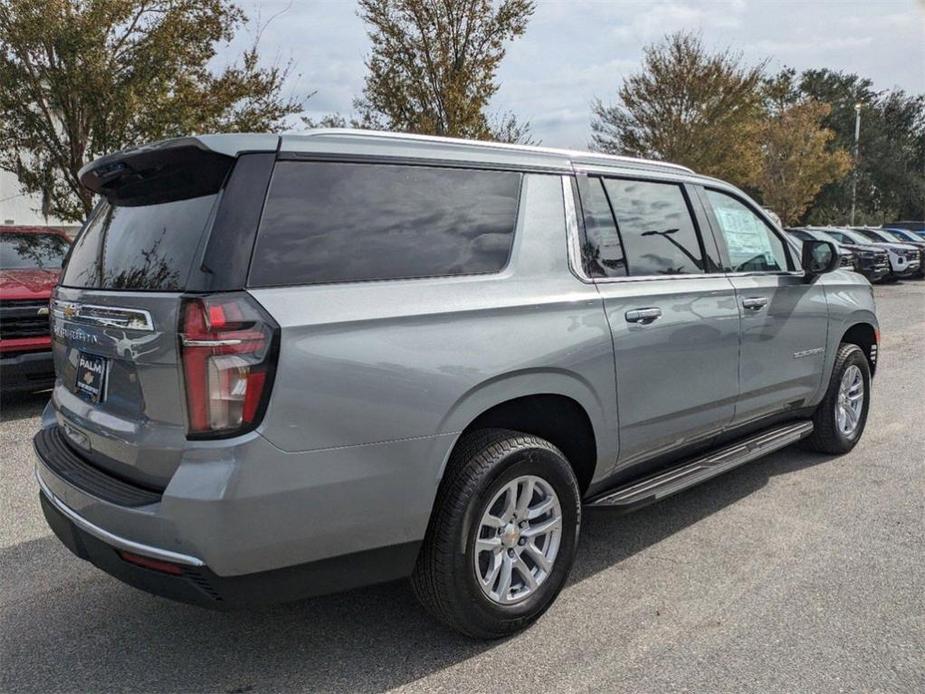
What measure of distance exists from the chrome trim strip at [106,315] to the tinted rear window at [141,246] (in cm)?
9

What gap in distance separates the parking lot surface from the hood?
309 centimetres

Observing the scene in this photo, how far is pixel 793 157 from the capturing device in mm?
30844

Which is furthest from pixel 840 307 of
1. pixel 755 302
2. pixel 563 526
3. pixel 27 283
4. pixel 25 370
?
pixel 27 283

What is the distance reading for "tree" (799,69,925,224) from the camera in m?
50.7

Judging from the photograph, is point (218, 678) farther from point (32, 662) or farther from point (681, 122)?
point (681, 122)

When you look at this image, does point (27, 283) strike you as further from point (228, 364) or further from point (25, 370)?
point (228, 364)

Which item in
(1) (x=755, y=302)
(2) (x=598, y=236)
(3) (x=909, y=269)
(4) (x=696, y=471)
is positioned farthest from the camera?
(3) (x=909, y=269)

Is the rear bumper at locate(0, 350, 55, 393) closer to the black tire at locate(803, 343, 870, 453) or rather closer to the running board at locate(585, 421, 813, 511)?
the running board at locate(585, 421, 813, 511)

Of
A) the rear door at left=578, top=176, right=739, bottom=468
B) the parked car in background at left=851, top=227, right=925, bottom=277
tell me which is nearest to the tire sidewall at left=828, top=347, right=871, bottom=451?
the rear door at left=578, top=176, right=739, bottom=468

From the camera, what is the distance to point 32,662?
2701mm

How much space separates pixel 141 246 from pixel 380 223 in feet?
2.75

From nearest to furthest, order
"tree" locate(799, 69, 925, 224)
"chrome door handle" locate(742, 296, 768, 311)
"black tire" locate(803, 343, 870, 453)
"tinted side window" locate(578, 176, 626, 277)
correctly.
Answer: "tinted side window" locate(578, 176, 626, 277) < "chrome door handle" locate(742, 296, 768, 311) < "black tire" locate(803, 343, 870, 453) < "tree" locate(799, 69, 925, 224)

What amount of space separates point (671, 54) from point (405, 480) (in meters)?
21.8

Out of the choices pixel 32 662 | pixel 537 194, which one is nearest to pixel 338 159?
pixel 537 194
